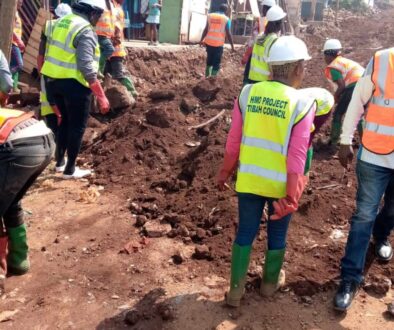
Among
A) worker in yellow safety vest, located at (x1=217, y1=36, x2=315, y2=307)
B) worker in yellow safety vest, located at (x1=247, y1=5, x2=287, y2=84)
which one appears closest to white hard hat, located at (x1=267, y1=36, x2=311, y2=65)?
worker in yellow safety vest, located at (x1=217, y1=36, x2=315, y2=307)

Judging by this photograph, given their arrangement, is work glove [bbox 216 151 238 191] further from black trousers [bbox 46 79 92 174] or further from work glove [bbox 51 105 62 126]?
work glove [bbox 51 105 62 126]

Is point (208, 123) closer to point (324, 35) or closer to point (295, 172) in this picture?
point (295, 172)

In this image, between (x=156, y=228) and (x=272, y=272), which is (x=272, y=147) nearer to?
(x=272, y=272)

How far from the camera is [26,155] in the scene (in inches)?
116

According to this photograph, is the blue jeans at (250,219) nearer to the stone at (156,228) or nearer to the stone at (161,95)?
the stone at (156,228)

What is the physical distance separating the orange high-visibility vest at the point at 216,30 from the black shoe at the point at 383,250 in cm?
723

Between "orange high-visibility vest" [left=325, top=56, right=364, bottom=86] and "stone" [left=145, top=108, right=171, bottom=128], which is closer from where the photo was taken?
"orange high-visibility vest" [left=325, top=56, right=364, bottom=86]

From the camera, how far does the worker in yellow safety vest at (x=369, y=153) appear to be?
2965mm

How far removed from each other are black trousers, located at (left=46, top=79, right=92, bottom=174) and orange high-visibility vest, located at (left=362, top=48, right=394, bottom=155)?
3.23 metres

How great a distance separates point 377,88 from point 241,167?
3.34ft

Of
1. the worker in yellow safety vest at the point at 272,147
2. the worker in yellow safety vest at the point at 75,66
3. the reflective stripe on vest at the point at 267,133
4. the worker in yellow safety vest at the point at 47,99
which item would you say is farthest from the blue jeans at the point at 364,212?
the worker in yellow safety vest at the point at 47,99

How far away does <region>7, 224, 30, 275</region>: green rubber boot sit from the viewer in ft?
11.1

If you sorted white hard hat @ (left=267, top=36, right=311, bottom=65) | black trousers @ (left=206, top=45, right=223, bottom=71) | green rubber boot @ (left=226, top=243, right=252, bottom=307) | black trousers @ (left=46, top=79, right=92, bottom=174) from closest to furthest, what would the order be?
white hard hat @ (left=267, top=36, right=311, bottom=65) < green rubber boot @ (left=226, top=243, right=252, bottom=307) < black trousers @ (left=46, top=79, right=92, bottom=174) < black trousers @ (left=206, top=45, right=223, bottom=71)

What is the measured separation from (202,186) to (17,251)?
216cm
